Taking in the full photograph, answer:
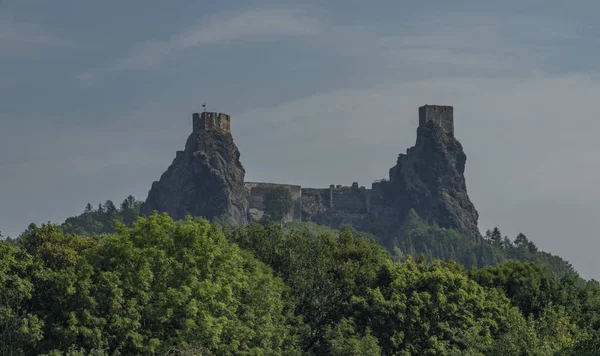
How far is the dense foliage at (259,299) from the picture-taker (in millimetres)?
60875

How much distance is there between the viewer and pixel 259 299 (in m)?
67.5

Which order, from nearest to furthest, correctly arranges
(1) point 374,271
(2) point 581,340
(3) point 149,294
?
1. (2) point 581,340
2. (3) point 149,294
3. (1) point 374,271

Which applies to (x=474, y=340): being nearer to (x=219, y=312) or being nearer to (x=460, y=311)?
(x=460, y=311)

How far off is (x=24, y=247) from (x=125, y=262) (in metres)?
4.46

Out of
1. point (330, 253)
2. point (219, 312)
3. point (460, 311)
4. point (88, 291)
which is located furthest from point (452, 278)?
point (88, 291)

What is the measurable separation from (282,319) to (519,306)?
46.7 feet

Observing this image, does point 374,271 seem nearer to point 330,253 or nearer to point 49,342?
point 330,253

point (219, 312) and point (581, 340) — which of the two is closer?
point (581, 340)

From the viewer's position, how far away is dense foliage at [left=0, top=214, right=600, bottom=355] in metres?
60.9

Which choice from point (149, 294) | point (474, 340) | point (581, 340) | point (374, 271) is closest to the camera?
point (581, 340)

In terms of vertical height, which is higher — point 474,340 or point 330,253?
point 330,253

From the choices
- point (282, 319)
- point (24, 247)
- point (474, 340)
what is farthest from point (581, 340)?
point (24, 247)

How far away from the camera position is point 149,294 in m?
62.9

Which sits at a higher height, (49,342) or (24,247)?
(24,247)
